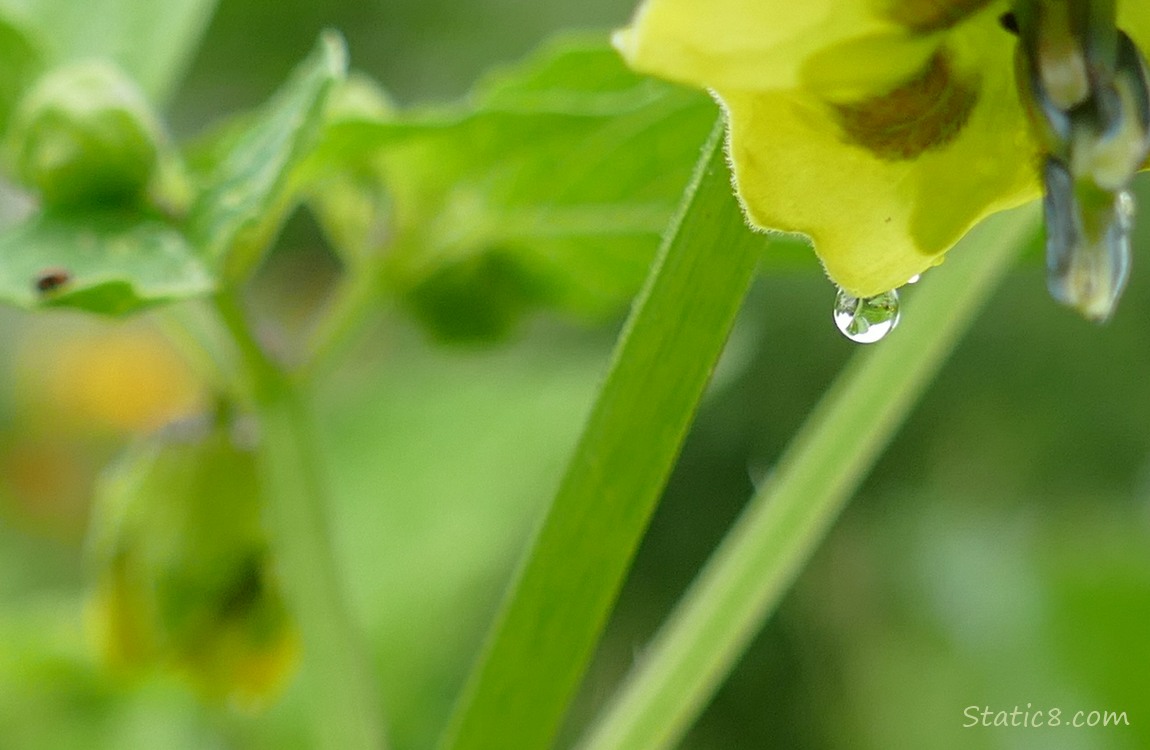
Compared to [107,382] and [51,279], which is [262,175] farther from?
[107,382]

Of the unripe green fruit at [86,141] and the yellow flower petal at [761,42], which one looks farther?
the unripe green fruit at [86,141]

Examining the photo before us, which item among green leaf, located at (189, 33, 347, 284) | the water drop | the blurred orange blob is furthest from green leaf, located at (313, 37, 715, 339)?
the blurred orange blob

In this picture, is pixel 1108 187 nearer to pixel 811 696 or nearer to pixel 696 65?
pixel 696 65

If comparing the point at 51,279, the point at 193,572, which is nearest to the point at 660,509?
the point at 193,572

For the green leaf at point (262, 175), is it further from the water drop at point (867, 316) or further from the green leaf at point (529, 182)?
the water drop at point (867, 316)

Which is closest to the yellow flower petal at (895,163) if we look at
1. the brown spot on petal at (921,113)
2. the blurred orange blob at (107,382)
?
the brown spot on petal at (921,113)

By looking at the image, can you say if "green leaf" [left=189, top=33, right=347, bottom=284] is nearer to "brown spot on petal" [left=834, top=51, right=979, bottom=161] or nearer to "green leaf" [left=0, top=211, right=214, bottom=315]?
"green leaf" [left=0, top=211, right=214, bottom=315]

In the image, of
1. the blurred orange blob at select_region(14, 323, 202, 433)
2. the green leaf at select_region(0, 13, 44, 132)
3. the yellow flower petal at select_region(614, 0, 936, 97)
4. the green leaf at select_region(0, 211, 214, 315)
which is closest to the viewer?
the yellow flower petal at select_region(614, 0, 936, 97)

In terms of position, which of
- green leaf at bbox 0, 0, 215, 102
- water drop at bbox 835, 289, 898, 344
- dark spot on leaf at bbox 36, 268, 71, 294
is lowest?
green leaf at bbox 0, 0, 215, 102
